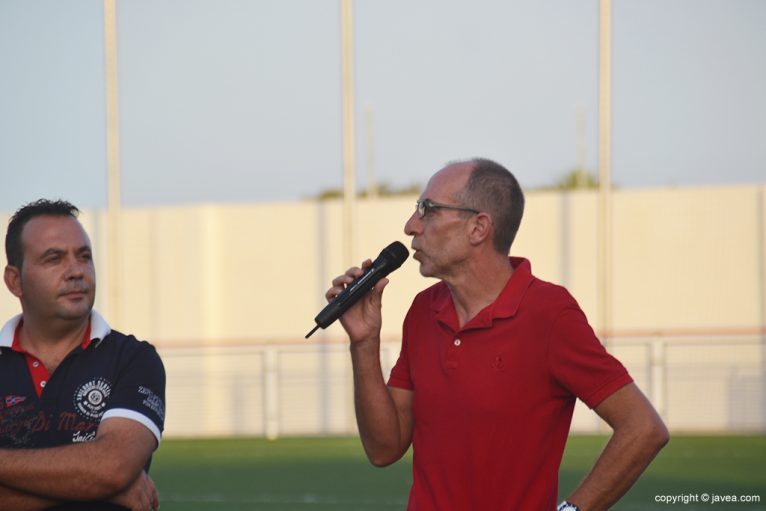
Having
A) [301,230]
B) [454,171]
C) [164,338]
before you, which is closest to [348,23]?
[301,230]

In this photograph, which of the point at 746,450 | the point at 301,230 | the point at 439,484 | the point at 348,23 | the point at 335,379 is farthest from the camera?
the point at 301,230

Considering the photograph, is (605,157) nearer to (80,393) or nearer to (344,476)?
(344,476)

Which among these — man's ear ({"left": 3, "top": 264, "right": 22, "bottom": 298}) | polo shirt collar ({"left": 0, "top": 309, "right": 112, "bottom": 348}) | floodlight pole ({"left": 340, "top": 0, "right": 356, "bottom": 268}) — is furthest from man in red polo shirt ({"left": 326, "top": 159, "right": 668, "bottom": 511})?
floodlight pole ({"left": 340, "top": 0, "right": 356, "bottom": 268})

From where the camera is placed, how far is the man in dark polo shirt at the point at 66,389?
4.11m

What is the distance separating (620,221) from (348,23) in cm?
615

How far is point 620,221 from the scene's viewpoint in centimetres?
2314

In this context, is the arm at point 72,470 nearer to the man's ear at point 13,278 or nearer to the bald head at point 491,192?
the man's ear at point 13,278

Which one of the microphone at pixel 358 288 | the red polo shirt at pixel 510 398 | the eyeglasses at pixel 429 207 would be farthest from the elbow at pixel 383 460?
the eyeglasses at pixel 429 207

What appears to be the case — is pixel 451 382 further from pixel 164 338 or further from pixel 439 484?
pixel 164 338

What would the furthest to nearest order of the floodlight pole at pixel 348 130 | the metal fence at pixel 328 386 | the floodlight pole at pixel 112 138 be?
the metal fence at pixel 328 386
the floodlight pole at pixel 348 130
the floodlight pole at pixel 112 138

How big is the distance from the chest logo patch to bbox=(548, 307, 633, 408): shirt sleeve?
4.79 feet

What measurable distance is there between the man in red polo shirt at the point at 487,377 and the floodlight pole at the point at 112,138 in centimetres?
1589

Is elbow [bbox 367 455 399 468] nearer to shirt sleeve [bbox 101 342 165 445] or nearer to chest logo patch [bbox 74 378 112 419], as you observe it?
shirt sleeve [bbox 101 342 165 445]

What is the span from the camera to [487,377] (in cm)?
427
